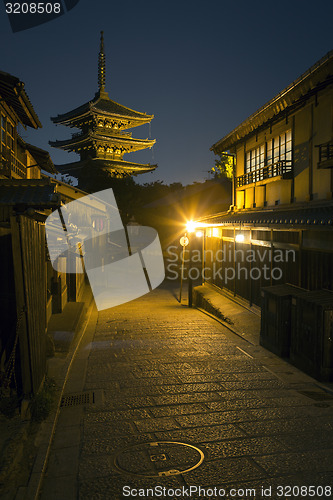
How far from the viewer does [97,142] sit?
4041 cm

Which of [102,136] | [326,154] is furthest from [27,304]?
[102,136]

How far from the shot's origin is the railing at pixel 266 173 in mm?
13759

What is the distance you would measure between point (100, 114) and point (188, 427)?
3799 centimetres

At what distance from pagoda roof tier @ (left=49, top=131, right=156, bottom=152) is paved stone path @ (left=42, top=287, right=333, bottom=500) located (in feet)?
108

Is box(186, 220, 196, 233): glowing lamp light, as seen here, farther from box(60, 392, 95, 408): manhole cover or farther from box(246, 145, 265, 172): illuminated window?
box(60, 392, 95, 408): manhole cover

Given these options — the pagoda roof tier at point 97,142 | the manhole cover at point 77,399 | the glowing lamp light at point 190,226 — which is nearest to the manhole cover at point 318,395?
the manhole cover at point 77,399

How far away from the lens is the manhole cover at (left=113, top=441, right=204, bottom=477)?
15.3 feet

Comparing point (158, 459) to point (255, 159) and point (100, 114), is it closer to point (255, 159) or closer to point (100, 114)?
point (255, 159)

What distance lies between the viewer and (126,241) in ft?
144

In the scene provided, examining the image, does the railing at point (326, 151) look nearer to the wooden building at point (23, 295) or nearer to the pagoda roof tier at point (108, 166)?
the wooden building at point (23, 295)

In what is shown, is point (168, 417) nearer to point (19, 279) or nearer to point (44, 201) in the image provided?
point (19, 279)

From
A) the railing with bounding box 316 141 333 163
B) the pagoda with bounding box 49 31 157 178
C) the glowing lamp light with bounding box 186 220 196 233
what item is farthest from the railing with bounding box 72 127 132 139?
the railing with bounding box 316 141 333 163

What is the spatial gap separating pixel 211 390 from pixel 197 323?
7003 mm

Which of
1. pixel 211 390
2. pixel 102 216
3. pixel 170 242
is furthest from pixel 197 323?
pixel 170 242
